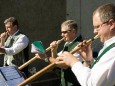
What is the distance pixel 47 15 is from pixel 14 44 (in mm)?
3131

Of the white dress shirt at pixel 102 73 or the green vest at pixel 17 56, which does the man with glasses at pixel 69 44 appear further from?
the white dress shirt at pixel 102 73

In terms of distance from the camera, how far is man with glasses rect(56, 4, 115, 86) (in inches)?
90.7

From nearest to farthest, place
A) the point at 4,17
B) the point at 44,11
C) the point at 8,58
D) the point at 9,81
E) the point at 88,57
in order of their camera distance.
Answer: the point at 9,81, the point at 88,57, the point at 8,58, the point at 4,17, the point at 44,11

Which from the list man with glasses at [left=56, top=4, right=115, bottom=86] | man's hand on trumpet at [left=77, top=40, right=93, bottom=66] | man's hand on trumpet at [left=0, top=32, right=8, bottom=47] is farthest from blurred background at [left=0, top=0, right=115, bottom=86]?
man with glasses at [left=56, top=4, right=115, bottom=86]

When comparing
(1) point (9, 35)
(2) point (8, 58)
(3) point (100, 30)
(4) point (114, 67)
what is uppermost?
(3) point (100, 30)

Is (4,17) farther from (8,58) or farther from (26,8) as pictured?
(8,58)

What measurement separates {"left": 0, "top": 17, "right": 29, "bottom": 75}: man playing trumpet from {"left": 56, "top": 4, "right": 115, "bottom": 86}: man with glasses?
288 cm

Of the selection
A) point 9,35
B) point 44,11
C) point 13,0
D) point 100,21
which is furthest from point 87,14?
point 100,21

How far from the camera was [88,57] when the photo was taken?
374cm

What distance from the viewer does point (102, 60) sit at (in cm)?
236

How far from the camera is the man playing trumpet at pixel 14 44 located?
5.50 meters


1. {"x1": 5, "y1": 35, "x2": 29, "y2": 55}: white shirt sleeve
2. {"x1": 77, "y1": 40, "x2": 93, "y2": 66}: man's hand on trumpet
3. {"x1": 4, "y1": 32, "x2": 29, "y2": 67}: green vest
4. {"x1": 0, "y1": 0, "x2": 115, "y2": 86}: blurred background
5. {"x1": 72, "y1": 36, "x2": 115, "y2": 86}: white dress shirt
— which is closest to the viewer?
{"x1": 72, "y1": 36, "x2": 115, "y2": 86}: white dress shirt

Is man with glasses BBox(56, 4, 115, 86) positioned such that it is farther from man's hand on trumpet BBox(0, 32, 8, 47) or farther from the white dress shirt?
man's hand on trumpet BBox(0, 32, 8, 47)

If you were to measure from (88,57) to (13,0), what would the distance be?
4686 millimetres
